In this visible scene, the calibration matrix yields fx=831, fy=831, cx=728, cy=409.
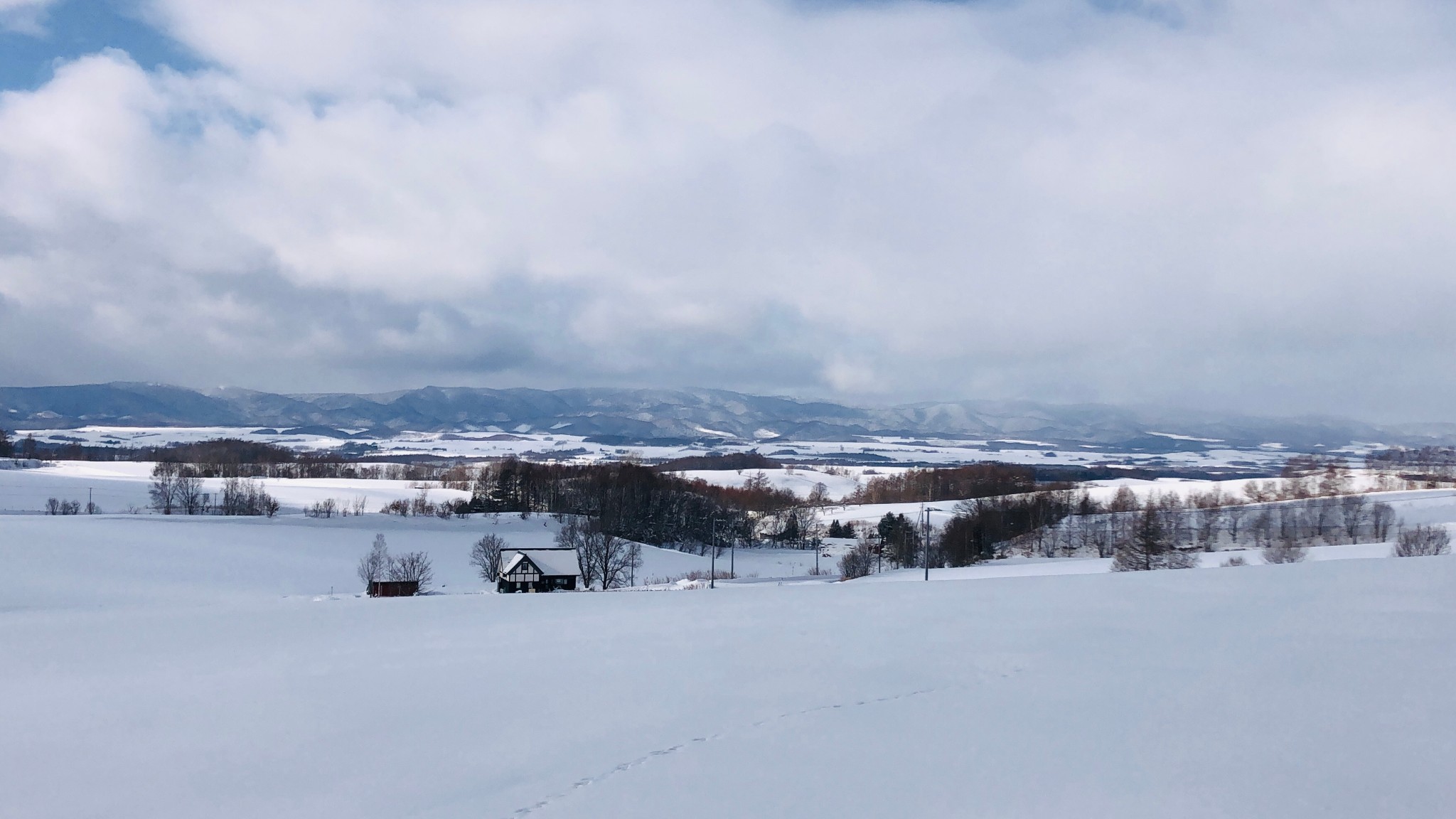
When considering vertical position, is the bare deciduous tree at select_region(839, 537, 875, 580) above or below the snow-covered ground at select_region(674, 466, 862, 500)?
below

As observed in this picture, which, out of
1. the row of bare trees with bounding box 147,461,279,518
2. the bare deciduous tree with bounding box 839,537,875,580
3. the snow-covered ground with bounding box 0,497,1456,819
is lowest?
the bare deciduous tree with bounding box 839,537,875,580

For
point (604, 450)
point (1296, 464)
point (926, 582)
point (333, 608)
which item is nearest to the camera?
point (333, 608)

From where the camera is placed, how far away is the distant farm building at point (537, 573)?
31.6 meters

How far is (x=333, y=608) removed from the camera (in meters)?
13.3

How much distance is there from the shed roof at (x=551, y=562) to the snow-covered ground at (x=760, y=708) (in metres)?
18.6

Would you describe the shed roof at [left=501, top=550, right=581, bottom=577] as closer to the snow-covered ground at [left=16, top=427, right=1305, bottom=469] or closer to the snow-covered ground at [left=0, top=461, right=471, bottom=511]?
the snow-covered ground at [left=0, top=461, right=471, bottom=511]

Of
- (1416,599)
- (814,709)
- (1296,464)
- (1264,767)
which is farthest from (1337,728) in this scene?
(1296,464)

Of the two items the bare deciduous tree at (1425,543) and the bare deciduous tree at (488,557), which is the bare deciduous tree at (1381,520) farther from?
the bare deciduous tree at (488,557)

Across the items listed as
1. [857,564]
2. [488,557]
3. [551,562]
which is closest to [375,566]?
[488,557]

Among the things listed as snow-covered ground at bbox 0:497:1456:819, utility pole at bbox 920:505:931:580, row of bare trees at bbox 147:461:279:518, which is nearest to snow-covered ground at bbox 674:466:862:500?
row of bare trees at bbox 147:461:279:518

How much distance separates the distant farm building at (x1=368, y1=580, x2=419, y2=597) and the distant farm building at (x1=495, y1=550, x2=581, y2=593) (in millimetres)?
4129

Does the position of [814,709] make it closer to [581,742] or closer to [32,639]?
[581,742]

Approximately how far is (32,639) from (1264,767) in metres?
13.3

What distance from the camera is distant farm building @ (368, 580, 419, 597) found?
2764 centimetres
